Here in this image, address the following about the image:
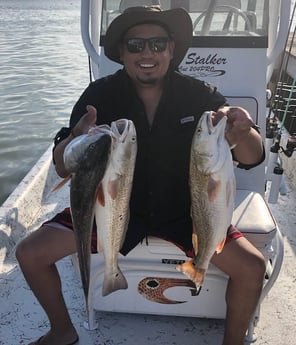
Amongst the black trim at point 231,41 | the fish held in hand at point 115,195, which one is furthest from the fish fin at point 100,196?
the black trim at point 231,41

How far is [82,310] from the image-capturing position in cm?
273

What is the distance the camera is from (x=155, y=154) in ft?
7.27

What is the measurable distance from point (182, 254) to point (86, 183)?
32.1 inches

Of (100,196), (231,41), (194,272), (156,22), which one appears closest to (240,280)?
(194,272)

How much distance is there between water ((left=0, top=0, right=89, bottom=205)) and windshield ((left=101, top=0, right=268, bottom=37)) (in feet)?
9.77

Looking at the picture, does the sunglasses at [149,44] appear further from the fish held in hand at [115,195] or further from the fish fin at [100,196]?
the fish fin at [100,196]

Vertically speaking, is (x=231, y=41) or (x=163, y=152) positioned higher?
(x=231, y=41)

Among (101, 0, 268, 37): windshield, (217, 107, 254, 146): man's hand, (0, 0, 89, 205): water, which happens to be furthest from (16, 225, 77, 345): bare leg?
(0, 0, 89, 205): water

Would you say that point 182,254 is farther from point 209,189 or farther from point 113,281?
point 209,189

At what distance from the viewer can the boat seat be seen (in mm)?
2266

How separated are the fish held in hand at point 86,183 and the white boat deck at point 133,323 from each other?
852 millimetres

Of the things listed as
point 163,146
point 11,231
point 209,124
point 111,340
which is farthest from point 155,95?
point 11,231

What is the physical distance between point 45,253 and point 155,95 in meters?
0.96

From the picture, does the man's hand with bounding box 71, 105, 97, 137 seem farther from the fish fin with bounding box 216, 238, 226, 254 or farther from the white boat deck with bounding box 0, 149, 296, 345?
the white boat deck with bounding box 0, 149, 296, 345
